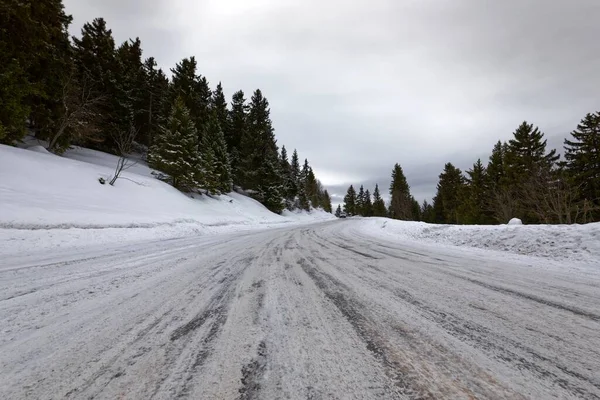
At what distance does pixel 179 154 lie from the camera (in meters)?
22.6

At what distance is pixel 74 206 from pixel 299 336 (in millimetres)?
13566

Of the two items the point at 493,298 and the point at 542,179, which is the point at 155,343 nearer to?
the point at 493,298

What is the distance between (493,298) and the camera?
272 centimetres

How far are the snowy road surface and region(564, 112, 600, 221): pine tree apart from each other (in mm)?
27427

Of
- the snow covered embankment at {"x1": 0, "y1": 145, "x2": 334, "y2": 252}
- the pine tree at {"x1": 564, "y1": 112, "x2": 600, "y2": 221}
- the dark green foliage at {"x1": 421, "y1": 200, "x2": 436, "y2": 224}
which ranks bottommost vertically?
the snow covered embankment at {"x1": 0, "y1": 145, "x2": 334, "y2": 252}

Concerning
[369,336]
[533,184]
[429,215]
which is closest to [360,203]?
[429,215]

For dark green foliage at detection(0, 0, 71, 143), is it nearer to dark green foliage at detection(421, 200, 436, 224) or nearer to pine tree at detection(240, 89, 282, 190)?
pine tree at detection(240, 89, 282, 190)

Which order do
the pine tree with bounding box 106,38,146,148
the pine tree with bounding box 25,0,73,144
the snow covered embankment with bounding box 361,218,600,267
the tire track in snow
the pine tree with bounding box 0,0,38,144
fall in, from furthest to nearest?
the pine tree with bounding box 106,38,146,148, the pine tree with bounding box 25,0,73,144, the pine tree with bounding box 0,0,38,144, the snow covered embankment with bounding box 361,218,600,267, the tire track in snow

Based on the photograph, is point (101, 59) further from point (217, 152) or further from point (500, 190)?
point (500, 190)

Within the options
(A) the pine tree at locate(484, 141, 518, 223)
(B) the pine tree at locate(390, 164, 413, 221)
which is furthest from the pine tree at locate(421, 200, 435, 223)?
(A) the pine tree at locate(484, 141, 518, 223)

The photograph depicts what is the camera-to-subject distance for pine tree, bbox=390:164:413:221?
56812 millimetres

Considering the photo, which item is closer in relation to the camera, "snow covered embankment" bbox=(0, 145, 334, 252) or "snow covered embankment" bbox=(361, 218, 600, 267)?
"snow covered embankment" bbox=(361, 218, 600, 267)

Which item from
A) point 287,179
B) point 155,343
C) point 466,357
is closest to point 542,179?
point 466,357

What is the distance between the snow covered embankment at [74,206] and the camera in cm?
768
